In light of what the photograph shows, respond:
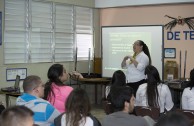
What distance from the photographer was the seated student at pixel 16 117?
5.08ft

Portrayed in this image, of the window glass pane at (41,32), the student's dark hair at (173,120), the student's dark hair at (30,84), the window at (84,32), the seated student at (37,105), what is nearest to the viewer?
the student's dark hair at (173,120)

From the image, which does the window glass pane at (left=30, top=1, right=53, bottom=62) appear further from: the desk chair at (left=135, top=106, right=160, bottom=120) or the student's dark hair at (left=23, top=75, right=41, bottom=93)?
the student's dark hair at (left=23, top=75, right=41, bottom=93)

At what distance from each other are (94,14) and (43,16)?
176 centimetres

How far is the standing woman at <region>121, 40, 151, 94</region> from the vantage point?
608 cm

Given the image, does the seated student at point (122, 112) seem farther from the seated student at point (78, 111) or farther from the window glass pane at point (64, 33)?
the window glass pane at point (64, 33)

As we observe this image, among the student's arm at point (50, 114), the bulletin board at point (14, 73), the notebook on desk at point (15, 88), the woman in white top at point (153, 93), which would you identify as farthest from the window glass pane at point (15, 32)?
the student's arm at point (50, 114)

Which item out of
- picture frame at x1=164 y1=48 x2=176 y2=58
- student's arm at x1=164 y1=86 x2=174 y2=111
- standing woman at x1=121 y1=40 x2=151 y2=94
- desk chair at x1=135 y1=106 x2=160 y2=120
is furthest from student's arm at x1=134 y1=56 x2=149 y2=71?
desk chair at x1=135 y1=106 x2=160 y2=120

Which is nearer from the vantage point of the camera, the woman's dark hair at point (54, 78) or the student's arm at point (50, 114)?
the student's arm at point (50, 114)

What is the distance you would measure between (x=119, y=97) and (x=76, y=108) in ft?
1.25

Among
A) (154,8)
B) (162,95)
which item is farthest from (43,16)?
(162,95)

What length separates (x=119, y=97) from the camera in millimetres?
2854

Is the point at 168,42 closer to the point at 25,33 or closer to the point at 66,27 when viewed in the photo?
the point at 66,27

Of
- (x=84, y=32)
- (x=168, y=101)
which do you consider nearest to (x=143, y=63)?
(x=168, y=101)

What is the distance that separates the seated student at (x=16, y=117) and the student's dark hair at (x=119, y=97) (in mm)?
1327
